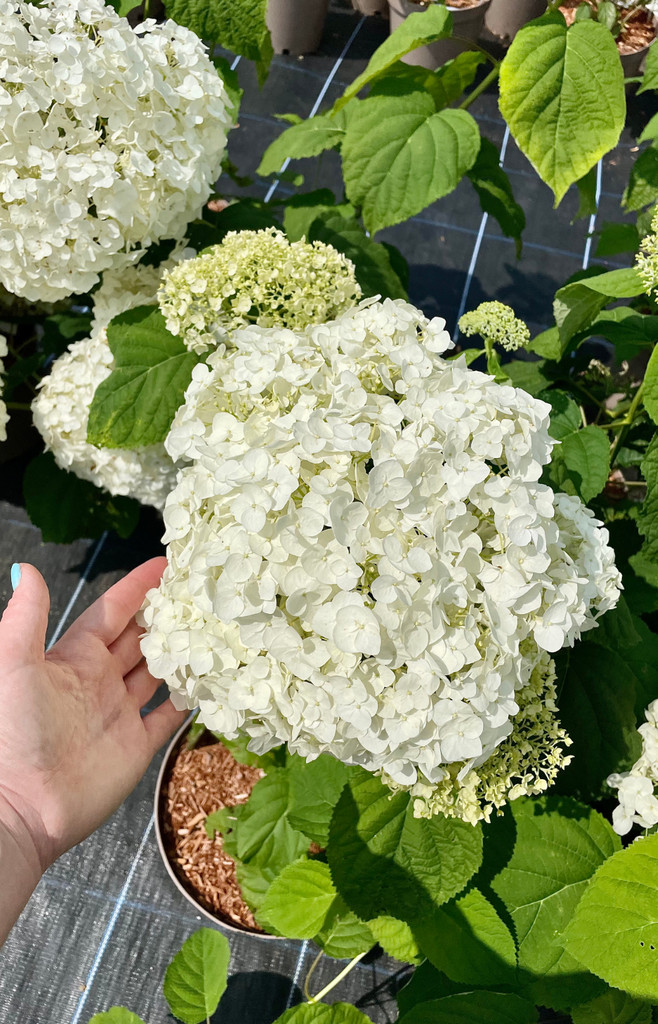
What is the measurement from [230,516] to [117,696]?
597 millimetres

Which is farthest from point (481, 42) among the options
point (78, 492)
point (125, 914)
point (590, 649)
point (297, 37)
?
point (125, 914)

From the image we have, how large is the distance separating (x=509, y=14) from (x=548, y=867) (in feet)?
14.6

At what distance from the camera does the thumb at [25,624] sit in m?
1.12

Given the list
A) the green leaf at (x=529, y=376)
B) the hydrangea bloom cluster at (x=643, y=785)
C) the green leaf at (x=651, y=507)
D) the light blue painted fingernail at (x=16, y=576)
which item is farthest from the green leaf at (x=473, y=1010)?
the green leaf at (x=529, y=376)

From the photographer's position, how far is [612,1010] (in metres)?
1.20

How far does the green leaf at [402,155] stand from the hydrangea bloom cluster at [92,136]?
25 centimetres

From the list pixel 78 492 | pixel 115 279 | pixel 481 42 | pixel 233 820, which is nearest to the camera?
pixel 115 279

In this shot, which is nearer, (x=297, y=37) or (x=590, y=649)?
(x=590, y=649)

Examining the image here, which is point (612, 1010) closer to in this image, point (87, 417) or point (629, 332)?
point (629, 332)

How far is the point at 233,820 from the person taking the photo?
5.81 feet

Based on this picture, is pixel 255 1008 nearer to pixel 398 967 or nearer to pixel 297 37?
pixel 398 967

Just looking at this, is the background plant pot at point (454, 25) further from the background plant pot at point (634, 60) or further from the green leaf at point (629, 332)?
the green leaf at point (629, 332)

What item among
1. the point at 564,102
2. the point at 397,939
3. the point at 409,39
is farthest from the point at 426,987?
the point at 409,39

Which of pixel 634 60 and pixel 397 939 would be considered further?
pixel 634 60
